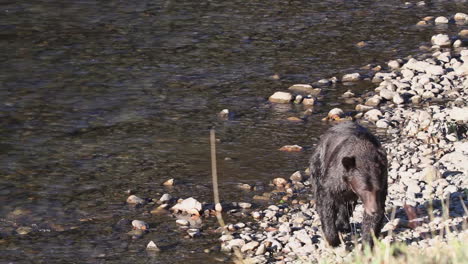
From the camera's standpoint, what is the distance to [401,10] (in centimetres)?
1994

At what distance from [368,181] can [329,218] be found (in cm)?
89

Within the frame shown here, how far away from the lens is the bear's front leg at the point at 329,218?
28.8 ft

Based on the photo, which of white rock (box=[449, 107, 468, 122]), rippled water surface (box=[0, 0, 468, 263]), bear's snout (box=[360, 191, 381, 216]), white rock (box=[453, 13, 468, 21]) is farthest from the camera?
white rock (box=[453, 13, 468, 21])

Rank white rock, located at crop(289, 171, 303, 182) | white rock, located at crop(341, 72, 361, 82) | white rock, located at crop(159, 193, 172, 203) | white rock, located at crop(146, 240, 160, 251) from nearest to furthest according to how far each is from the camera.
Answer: white rock, located at crop(146, 240, 160, 251)
white rock, located at crop(159, 193, 172, 203)
white rock, located at crop(289, 171, 303, 182)
white rock, located at crop(341, 72, 361, 82)

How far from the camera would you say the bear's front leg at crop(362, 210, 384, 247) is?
8250 millimetres

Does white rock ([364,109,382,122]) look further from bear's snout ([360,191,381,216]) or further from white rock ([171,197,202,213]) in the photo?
bear's snout ([360,191,381,216])

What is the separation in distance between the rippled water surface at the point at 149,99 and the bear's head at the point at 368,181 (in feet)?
6.31

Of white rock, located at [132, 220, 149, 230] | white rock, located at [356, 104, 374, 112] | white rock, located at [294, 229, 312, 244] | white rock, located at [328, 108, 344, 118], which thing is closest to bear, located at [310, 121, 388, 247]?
white rock, located at [294, 229, 312, 244]

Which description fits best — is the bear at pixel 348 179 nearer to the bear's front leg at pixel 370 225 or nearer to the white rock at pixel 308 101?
the bear's front leg at pixel 370 225

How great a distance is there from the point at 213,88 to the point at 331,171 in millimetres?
6391

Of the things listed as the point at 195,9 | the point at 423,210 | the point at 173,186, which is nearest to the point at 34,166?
the point at 173,186

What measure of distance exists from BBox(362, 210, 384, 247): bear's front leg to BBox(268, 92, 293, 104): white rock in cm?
595

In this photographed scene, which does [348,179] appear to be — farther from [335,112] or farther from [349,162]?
[335,112]

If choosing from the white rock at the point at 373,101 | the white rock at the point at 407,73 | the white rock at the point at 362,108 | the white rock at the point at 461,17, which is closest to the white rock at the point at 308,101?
the white rock at the point at 362,108
